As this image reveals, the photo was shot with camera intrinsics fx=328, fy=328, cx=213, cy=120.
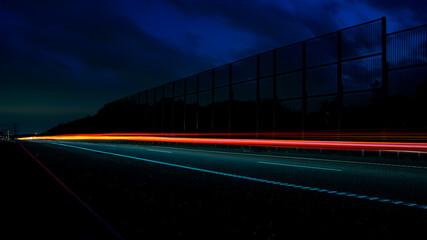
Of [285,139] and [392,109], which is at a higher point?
[392,109]

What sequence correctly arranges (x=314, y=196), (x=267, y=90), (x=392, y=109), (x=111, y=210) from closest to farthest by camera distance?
(x=111, y=210) < (x=314, y=196) < (x=392, y=109) < (x=267, y=90)

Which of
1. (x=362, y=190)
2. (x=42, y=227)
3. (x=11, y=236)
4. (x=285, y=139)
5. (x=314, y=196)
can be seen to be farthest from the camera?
(x=285, y=139)

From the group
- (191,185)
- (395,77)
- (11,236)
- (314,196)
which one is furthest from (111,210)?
(395,77)

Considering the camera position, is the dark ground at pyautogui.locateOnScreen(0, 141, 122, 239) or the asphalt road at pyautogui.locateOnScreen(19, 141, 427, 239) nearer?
the dark ground at pyautogui.locateOnScreen(0, 141, 122, 239)

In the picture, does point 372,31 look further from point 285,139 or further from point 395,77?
point 285,139

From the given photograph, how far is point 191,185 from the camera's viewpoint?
7.11 metres

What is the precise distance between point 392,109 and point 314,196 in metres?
12.6

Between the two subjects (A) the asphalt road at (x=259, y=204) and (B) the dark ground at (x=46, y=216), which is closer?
(B) the dark ground at (x=46, y=216)

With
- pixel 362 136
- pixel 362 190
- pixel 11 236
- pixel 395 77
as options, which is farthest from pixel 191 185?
pixel 395 77

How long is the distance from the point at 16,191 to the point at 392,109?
52.6 ft

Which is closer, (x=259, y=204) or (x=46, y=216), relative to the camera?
(x=46, y=216)

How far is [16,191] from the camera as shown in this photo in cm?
654

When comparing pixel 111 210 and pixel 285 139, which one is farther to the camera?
pixel 285 139

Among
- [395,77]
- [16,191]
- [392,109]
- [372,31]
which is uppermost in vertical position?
[372,31]
